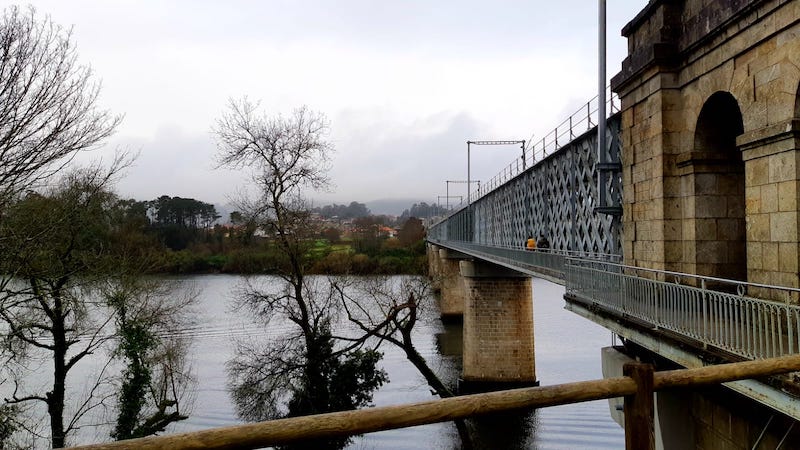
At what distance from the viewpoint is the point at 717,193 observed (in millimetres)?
8758

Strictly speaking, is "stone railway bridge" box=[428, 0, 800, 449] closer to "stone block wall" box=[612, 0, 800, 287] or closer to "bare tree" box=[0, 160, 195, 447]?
"stone block wall" box=[612, 0, 800, 287]

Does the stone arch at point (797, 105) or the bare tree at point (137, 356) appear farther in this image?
the bare tree at point (137, 356)

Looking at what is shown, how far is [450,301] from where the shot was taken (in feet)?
167

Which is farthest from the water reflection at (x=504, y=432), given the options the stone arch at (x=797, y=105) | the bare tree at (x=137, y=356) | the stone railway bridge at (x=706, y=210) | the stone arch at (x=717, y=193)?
the stone arch at (x=797, y=105)

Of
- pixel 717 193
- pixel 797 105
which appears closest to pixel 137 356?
pixel 717 193

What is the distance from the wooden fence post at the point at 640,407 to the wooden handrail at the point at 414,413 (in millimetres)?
34

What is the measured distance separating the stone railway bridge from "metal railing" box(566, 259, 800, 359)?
0.03 metres

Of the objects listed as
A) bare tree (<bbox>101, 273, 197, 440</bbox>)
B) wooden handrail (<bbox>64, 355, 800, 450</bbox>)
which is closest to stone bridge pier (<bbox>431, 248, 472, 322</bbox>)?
bare tree (<bbox>101, 273, 197, 440</bbox>)

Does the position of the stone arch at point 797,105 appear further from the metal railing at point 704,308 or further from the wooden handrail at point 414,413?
the wooden handrail at point 414,413

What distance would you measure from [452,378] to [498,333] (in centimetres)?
351

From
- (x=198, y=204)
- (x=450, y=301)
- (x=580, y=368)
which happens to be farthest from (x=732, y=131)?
(x=198, y=204)

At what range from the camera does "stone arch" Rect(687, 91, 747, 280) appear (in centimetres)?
870

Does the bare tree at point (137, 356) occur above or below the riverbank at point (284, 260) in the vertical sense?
below

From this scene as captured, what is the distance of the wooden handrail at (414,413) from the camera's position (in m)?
2.29
